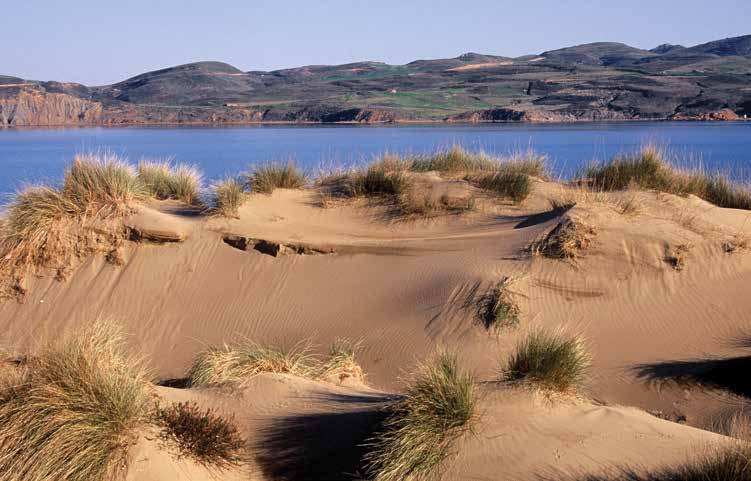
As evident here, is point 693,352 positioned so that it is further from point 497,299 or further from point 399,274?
point 399,274

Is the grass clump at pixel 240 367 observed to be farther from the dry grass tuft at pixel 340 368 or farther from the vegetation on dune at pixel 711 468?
the vegetation on dune at pixel 711 468

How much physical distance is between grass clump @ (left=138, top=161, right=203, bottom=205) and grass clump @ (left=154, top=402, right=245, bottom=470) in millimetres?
8195

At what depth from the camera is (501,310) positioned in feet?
32.4

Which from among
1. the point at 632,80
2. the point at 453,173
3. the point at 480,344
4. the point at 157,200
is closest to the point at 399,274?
the point at 480,344

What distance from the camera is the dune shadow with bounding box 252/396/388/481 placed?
6.10 m

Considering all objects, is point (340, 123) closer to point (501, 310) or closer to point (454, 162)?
point (454, 162)

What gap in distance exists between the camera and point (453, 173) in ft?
45.8

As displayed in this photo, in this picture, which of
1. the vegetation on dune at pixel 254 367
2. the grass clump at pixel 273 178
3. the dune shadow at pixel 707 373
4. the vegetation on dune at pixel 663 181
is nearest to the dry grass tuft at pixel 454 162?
the vegetation on dune at pixel 663 181

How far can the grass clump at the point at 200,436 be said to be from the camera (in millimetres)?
5953

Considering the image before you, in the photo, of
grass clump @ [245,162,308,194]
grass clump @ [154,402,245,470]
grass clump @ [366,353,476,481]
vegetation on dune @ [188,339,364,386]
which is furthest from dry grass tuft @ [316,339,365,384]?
grass clump @ [245,162,308,194]

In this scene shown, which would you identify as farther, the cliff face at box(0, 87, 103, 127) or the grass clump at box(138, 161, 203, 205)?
the cliff face at box(0, 87, 103, 127)

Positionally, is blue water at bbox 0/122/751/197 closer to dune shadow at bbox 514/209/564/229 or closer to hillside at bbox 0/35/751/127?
dune shadow at bbox 514/209/564/229

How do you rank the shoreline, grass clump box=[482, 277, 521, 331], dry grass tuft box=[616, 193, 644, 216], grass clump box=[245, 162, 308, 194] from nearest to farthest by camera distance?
grass clump box=[482, 277, 521, 331]
dry grass tuft box=[616, 193, 644, 216]
grass clump box=[245, 162, 308, 194]
the shoreline

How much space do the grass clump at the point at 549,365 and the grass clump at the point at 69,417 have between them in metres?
2.88
